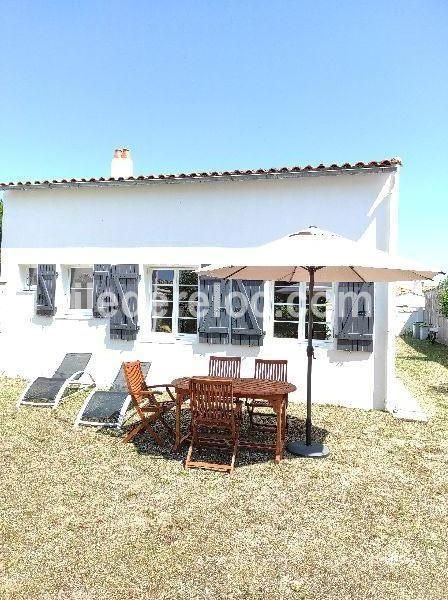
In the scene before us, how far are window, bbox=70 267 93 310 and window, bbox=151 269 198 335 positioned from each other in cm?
158

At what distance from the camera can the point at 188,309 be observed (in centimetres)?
859

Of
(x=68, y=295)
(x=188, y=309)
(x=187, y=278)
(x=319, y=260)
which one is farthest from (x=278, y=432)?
(x=68, y=295)

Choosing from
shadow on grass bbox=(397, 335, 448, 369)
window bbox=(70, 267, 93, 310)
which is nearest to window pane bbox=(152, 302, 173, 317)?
window bbox=(70, 267, 93, 310)

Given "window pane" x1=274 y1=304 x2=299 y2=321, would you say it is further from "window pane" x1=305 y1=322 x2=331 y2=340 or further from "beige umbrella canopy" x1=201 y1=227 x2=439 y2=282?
"beige umbrella canopy" x1=201 y1=227 x2=439 y2=282

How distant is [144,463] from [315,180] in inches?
223

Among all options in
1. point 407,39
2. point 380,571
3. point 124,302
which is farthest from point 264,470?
point 407,39

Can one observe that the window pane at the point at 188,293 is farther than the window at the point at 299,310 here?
Yes

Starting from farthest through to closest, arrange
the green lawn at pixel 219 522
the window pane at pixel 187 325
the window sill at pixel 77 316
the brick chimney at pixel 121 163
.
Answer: the brick chimney at pixel 121 163 → the window sill at pixel 77 316 → the window pane at pixel 187 325 → the green lawn at pixel 219 522

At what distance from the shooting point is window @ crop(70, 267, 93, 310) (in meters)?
9.31

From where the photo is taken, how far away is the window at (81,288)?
367 inches

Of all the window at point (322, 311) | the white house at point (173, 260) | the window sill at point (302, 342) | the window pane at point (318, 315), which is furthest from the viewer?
the window pane at point (318, 315)

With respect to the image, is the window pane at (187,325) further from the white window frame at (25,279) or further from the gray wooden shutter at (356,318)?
the white window frame at (25,279)

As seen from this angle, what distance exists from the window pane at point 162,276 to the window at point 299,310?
7.30ft

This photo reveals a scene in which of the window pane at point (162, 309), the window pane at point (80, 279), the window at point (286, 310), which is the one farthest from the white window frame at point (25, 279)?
the window at point (286, 310)
